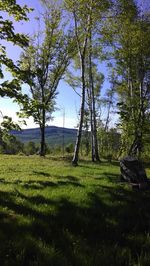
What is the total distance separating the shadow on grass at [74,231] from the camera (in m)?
6.92

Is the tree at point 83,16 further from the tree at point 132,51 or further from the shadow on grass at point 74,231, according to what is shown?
the shadow on grass at point 74,231

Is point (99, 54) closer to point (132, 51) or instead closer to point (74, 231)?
point (132, 51)

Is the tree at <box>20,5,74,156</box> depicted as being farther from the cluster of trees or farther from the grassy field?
the grassy field

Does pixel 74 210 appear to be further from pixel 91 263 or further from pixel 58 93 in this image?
pixel 58 93

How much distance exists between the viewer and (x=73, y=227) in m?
9.05

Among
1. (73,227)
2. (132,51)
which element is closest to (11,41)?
(73,227)

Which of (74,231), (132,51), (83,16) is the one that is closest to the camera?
(74,231)

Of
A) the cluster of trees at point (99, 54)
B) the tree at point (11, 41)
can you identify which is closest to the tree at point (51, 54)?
the cluster of trees at point (99, 54)

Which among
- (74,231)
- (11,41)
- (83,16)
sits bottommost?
(74,231)

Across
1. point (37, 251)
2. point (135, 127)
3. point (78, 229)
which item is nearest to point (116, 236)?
point (78, 229)

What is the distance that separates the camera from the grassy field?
6.95 m

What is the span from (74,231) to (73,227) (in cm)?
28

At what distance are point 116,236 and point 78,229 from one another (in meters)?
1.09

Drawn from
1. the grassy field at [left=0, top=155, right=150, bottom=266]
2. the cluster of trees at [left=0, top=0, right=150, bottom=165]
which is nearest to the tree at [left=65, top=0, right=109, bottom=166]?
the cluster of trees at [left=0, top=0, right=150, bottom=165]
